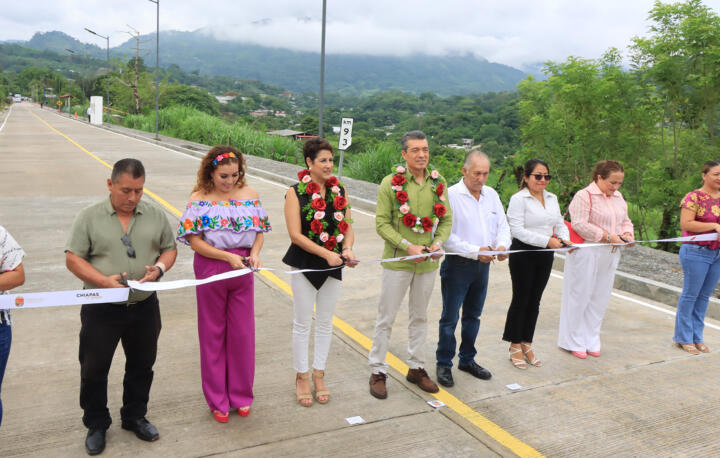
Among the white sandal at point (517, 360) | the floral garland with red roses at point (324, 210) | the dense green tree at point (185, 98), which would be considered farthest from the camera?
the dense green tree at point (185, 98)

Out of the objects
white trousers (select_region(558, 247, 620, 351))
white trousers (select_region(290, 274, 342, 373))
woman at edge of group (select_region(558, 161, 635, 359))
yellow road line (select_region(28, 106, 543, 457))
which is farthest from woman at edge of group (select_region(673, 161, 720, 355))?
white trousers (select_region(290, 274, 342, 373))

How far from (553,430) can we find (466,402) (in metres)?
0.70

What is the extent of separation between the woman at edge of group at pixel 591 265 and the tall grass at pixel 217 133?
55.2ft

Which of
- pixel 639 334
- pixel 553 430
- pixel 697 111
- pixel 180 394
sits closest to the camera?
pixel 553 430

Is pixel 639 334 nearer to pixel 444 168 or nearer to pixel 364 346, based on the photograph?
pixel 364 346

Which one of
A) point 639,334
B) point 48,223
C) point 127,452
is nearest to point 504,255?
point 639,334

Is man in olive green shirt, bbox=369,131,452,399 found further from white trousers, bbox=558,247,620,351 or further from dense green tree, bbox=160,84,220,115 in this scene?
dense green tree, bbox=160,84,220,115

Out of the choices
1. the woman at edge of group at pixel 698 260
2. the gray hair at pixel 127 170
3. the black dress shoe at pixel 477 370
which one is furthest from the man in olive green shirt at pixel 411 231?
the woman at edge of group at pixel 698 260

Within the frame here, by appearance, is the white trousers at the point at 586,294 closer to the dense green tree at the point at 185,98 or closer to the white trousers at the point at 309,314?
the white trousers at the point at 309,314

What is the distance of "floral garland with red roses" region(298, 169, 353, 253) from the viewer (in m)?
4.56

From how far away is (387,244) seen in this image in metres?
4.97

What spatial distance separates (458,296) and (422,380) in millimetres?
750

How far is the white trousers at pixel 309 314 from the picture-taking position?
184 inches

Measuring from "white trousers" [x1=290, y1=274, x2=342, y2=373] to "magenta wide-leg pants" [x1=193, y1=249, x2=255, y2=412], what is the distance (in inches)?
14.5
